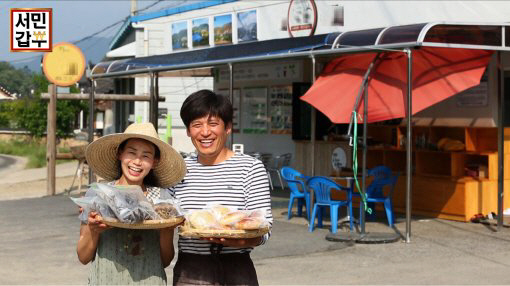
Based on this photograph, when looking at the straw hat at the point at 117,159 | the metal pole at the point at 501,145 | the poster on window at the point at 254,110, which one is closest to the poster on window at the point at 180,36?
the poster on window at the point at 254,110

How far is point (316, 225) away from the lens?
1462cm

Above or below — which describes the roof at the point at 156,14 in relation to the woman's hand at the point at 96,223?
above

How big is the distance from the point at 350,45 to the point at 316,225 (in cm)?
286

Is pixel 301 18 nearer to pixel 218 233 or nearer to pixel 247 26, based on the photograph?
pixel 247 26

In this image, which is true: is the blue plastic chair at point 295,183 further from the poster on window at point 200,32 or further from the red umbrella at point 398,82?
the poster on window at point 200,32

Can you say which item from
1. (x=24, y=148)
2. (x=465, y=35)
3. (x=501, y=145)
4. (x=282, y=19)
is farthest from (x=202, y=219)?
(x=24, y=148)

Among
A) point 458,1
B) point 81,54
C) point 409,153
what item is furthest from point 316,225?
point 81,54

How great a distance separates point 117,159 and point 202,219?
2.21 feet

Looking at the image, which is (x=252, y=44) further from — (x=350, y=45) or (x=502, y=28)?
(x=502, y=28)

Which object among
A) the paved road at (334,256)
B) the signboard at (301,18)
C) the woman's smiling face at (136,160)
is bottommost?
the paved road at (334,256)

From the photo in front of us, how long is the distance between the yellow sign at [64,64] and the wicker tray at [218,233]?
1615 cm

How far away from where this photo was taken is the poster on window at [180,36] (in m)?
25.5

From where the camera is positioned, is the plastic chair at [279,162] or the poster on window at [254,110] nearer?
the plastic chair at [279,162]

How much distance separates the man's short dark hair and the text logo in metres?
12.8
